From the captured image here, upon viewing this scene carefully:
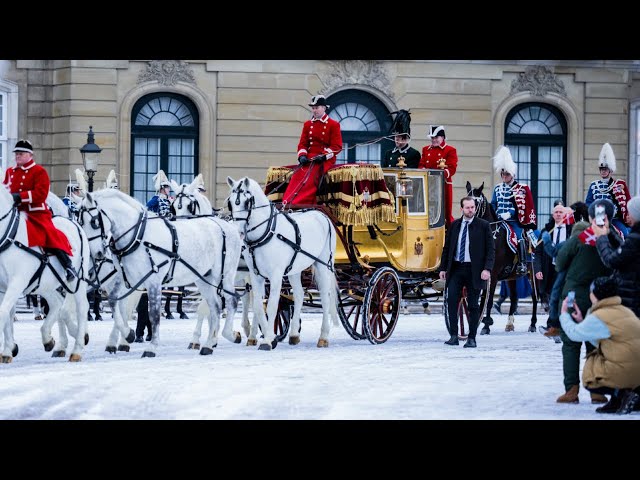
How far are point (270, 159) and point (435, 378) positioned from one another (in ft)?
64.1

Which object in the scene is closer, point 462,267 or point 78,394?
point 78,394

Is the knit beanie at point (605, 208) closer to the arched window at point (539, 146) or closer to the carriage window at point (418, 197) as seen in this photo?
the carriage window at point (418, 197)

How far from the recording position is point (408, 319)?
25.2m

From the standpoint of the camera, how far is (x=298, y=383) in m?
13.2

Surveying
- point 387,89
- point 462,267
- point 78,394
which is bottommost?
point 78,394

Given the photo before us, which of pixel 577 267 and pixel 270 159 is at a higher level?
pixel 270 159

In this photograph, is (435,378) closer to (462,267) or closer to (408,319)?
(462,267)

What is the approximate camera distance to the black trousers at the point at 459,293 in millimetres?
17688

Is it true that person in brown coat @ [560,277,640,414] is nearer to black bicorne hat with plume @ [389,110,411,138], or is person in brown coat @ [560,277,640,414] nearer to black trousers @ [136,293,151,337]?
black trousers @ [136,293,151,337]

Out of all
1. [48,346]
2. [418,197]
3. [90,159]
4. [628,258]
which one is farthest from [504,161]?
[628,258]

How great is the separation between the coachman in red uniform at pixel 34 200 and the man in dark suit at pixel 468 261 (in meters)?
5.11

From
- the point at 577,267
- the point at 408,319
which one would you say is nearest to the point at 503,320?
the point at 408,319

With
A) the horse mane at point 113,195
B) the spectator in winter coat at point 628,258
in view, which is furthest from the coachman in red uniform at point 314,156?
the spectator in winter coat at point 628,258

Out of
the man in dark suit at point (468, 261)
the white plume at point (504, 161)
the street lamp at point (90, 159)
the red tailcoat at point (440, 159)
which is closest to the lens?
the man in dark suit at point (468, 261)
